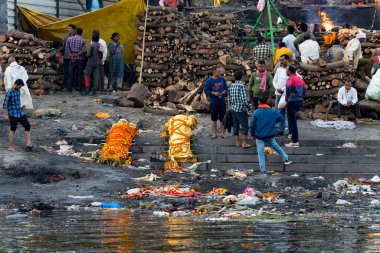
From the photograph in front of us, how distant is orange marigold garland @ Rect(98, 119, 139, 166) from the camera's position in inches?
915

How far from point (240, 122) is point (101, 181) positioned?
12.1 ft

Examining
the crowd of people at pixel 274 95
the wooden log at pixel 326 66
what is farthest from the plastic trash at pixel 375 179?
the wooden log at pixel 326 66

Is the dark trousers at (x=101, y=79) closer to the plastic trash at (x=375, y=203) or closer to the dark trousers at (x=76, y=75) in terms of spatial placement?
the dark trousers at (x=76, y=75)

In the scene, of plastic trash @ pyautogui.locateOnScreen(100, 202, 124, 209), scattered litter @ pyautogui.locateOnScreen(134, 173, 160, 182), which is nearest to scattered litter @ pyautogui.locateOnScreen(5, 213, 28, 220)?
plastic trash @ pyautogui.locateOnScreen(100, 202, 124, 209)

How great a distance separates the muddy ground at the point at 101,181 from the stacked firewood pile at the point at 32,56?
3.64 meters

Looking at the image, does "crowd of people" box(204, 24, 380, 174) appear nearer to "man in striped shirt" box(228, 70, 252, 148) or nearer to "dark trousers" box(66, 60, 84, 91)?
"man in striped shirt" box(228, 70, 252, 148)

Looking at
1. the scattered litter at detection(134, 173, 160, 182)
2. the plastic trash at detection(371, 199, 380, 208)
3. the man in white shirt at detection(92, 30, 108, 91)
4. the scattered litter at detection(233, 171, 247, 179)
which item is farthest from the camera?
the man in white shirt at detection(92, 30, 108, 91)

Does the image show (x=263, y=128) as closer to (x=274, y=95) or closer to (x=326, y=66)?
(x=274, y=95)

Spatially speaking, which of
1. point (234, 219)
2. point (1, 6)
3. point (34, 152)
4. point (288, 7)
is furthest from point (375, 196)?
point (288, 7)

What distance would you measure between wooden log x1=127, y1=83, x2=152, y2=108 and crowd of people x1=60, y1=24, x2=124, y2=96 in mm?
Result: 1420

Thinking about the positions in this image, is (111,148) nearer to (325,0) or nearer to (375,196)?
(375,196)

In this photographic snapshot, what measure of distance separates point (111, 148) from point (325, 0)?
1894 centimetres

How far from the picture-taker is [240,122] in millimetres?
23734

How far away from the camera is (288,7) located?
38344mm
